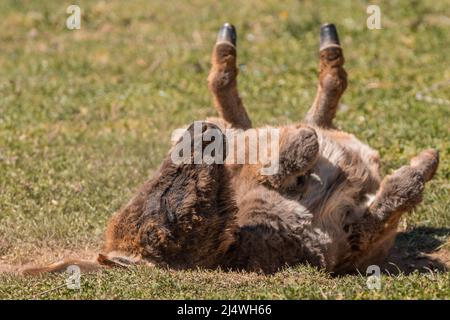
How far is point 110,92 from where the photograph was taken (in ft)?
35.8

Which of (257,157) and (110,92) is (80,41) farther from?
(257,157)

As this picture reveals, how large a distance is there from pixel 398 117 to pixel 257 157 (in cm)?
313

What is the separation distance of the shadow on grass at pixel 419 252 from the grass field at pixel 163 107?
14mm

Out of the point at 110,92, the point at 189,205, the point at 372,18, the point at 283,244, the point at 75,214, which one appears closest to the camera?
the point at 189,205

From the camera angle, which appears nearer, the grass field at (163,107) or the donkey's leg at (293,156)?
the grass field at (163,107)

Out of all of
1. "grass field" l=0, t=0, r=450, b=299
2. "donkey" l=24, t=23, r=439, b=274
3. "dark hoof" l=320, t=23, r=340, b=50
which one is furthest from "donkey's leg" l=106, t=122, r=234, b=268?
"dark hoof" l=320, t=23, r=340, b=50

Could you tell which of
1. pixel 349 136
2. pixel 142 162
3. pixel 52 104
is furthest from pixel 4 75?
pixel 349 136

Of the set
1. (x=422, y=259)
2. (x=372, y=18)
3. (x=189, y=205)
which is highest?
(x=372, y=18)

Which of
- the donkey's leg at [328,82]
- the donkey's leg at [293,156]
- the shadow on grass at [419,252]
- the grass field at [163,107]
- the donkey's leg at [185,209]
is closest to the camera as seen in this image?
the grass field at [163,107]

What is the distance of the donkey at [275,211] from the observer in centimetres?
614

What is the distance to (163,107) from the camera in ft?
33.9

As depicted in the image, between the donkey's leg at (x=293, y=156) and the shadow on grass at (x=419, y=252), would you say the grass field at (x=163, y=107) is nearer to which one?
the shadow on grass at (x=419, y=252)

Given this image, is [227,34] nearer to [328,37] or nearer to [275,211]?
[328,37]

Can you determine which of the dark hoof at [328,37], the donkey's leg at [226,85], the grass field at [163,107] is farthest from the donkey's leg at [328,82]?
the grass field at [163,107]
